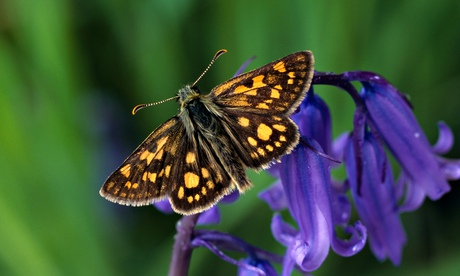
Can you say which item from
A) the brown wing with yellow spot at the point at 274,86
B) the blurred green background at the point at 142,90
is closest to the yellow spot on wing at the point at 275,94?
the brown wing with yellow spot at the point at 274,86

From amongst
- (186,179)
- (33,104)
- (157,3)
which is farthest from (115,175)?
(157,3)

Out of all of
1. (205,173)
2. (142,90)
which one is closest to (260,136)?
(205,173)

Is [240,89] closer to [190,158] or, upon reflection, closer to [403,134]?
[190,158]

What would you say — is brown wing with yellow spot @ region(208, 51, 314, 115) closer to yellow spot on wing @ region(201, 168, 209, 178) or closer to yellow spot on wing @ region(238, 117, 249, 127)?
yellow spot on wing @ region(238, 117, 249, 127)

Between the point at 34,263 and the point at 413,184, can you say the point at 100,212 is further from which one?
the point at 413,184

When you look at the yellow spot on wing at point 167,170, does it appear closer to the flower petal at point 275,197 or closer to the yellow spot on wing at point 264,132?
the yellow spot on wing at point 264,132

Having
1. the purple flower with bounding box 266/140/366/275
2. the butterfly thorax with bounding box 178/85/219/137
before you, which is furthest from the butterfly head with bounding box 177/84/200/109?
the purple flower with bounding box 266/140/366/275

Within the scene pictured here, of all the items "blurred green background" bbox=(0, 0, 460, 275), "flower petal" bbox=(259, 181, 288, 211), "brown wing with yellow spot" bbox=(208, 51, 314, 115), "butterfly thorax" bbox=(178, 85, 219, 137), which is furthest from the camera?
"blurred green background" bbox=(0, 0, 460, 275)
